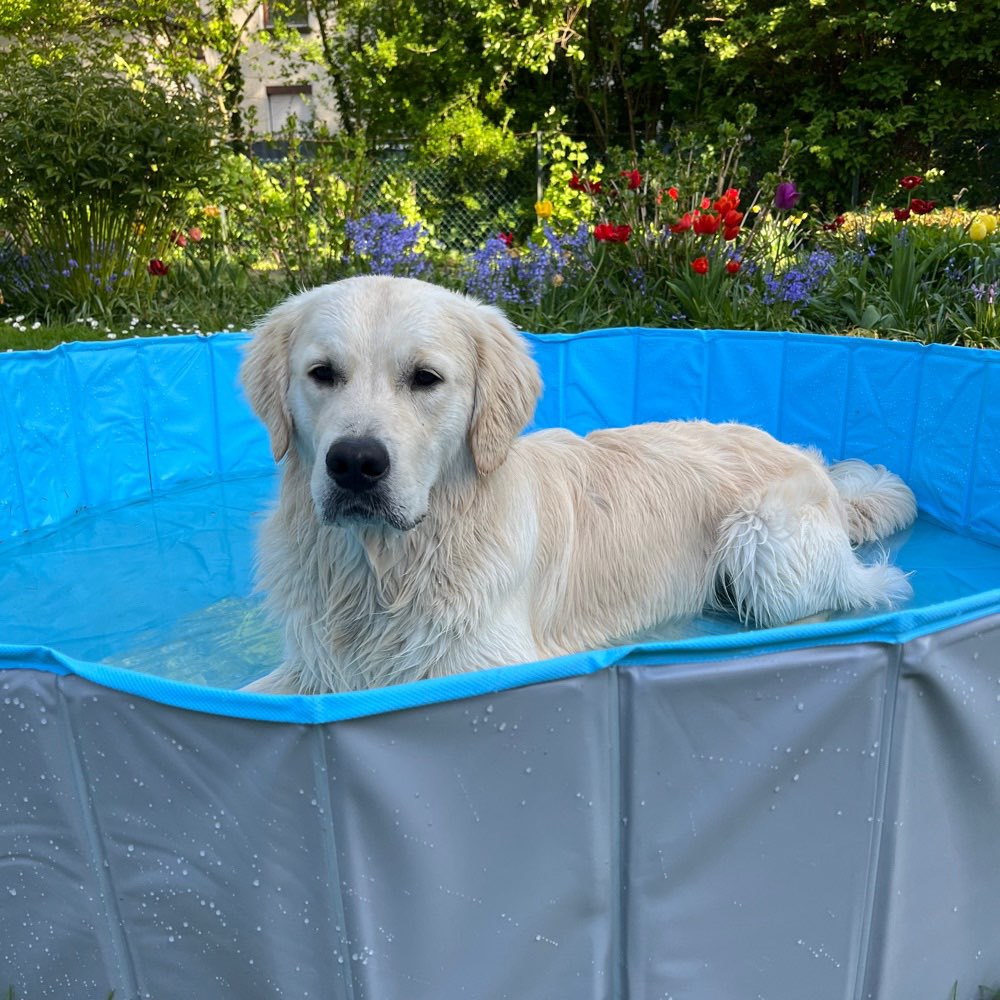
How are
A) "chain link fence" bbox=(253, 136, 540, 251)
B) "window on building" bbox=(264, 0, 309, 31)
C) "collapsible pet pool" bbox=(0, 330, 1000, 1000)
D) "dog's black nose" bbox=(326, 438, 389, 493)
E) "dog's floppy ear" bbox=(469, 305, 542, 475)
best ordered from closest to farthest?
"collapsible pet pool" bbox=(0, 330, 1000, 1000) → "dog's black nose" bbox=(326, 438, 389, 493) → "dog's floppy ear" bbox=(469, 305, 542, 475) → "chain link fence" bbox=(253, 136, 540, 251) → "window on building" bbox=(264, 0, 309, 31)

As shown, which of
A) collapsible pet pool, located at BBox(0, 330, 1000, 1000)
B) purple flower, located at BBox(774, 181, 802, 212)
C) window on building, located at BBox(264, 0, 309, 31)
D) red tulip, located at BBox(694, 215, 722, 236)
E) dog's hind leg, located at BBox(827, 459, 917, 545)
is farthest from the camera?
window on building, located at BBox(264, 0, 309, 31)

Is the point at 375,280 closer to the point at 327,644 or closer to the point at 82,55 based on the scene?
the point at 327,644

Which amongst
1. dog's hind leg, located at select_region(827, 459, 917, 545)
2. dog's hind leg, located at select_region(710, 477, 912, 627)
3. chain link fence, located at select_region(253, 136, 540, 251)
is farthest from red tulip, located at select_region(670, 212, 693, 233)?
chain link fence, located at select_region(253, 136, 540, 251)

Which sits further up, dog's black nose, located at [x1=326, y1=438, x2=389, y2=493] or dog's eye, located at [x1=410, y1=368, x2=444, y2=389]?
dog's eye, located at [x1=410, y1=368, x2=444, y2=389]

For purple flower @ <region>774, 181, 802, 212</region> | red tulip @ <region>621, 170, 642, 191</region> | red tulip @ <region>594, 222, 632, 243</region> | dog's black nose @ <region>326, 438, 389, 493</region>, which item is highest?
red tulip @ <region>621, 170, 642, 191</region>

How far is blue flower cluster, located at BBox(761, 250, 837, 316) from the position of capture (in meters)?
6.57

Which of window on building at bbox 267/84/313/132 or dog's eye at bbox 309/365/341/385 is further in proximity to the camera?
window on building at bbox 267/84/313/132

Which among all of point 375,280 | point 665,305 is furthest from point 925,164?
point 375,280

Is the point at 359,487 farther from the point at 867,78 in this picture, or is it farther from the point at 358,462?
the point at 867,78

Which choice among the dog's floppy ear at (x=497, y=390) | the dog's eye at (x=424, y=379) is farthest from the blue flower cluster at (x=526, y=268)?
the dog's eye at (x=424, y=379)

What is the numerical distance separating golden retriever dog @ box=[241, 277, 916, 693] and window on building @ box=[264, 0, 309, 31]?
1461cm

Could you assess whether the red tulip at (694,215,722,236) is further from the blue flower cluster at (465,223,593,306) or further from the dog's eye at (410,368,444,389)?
the dog's eye at (410,368,444,389)

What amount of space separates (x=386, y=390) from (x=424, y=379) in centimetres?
15

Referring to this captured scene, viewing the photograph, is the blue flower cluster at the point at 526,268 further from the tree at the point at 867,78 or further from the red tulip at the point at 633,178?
the tree at the point at 867,78
